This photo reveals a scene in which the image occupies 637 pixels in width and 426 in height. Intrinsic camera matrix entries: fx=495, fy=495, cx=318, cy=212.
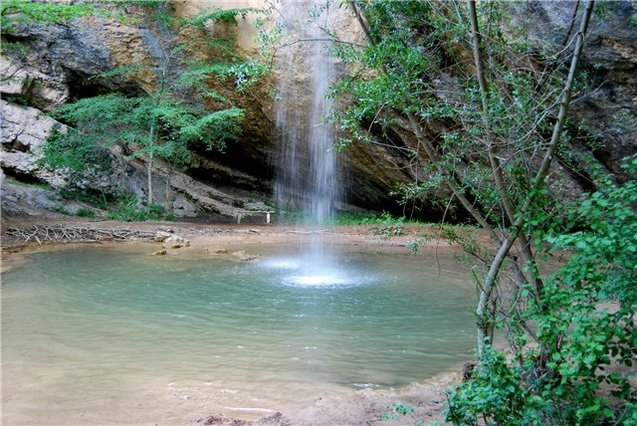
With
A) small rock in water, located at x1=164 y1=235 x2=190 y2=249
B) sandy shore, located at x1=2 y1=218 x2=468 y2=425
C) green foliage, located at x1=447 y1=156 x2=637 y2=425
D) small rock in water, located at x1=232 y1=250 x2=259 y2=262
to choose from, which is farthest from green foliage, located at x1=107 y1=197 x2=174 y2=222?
green foliage, located at x1=447 y1=156 x2=637 y2=425

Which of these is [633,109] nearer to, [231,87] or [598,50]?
[598,50]

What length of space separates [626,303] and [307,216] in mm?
17105

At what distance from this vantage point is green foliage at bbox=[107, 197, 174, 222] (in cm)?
1574

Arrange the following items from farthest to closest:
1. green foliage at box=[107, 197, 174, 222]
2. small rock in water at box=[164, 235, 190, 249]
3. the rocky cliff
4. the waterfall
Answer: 1. the rocky cliff
2. green foliage at box=[107, 197, 174, 222]
3. the waterfall
4. small rock in water at box=[164, 235, 190, 249]

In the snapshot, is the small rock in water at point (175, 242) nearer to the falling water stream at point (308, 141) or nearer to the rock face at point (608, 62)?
the falling water stream at point (308, 141)

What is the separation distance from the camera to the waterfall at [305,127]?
1363 cm

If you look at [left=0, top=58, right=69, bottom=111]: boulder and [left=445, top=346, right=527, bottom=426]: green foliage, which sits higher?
[left=0, top=58, right=69, bottom=111]: boulder

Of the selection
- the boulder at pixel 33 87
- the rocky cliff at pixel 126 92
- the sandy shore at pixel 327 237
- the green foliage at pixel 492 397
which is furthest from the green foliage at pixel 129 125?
the green foliage at pixel 492 397

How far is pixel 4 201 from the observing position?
14.3m

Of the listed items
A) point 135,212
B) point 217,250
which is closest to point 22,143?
point 135,212

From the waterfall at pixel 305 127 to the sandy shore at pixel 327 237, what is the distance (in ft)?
8.94

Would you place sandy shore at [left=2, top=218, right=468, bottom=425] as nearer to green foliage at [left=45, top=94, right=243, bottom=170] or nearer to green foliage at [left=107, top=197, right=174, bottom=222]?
green foliage at [left=107, top=197, right=174, bottom=222]

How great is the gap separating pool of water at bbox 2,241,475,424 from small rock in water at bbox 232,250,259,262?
0.92 meters

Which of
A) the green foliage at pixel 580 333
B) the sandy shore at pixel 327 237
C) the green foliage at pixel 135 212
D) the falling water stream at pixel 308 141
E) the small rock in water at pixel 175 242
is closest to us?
A: the green foliage at pixel 580 333
